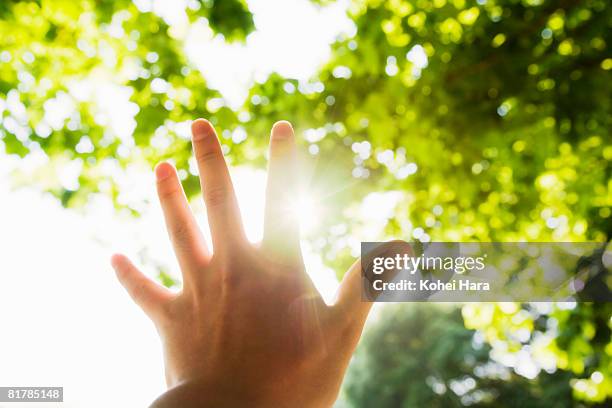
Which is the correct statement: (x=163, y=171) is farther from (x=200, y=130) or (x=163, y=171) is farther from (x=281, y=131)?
(x=281, y=131)

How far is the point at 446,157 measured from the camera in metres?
3.86

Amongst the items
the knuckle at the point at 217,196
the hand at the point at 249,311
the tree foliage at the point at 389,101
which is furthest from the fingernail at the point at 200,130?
the tree foliage at the point at 389,101

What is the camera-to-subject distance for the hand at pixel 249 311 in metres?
1.15

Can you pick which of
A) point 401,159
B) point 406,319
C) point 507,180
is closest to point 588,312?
point 507,180

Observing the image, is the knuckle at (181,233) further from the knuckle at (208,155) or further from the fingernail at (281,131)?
the fingernail at (281,131)

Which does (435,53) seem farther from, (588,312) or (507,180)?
(588,312)

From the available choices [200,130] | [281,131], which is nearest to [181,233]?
[200,130]

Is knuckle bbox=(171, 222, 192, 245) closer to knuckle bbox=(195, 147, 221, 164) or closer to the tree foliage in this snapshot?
knuckle bbox=(195, 147, 221, 164)

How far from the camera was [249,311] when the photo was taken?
1.24m

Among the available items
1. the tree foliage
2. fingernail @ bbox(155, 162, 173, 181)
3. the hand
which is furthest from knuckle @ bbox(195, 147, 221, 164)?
the tree foliage

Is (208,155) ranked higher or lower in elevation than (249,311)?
higher

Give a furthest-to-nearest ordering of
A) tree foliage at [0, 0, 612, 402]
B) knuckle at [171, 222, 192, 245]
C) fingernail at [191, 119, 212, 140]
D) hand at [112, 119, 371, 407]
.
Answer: tree foliage at [0, 0, 612, 402] < knuckle at [171, 222, 192, 245] < fingernail at [191, 119, 212, 140] < hand at [112, 119, 371, 407]

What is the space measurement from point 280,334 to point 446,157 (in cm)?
299

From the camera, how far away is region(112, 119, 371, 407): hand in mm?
1149
